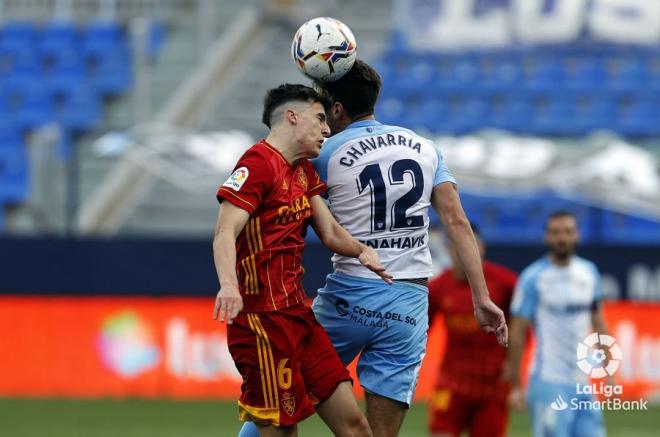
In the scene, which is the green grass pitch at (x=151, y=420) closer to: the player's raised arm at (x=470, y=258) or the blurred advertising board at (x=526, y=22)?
the player's raised arm at (x=470, y=258)

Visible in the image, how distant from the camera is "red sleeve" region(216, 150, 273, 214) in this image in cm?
683

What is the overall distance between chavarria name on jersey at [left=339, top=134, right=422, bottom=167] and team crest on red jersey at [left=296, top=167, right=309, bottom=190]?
0.79 feet

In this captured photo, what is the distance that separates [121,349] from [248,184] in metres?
11.4

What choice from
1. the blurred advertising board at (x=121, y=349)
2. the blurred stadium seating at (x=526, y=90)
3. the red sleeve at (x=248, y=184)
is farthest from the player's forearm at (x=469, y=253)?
the blurred stadium seating at (x=526, y=90)

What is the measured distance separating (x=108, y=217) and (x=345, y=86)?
1359 centimetres

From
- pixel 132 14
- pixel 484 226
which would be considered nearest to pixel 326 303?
pixel 484 226

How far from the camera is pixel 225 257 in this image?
6.66m

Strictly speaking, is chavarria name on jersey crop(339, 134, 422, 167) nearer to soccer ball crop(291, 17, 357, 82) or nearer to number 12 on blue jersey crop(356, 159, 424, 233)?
number 12 on blue jersey crop(356, 159, 424, 233)

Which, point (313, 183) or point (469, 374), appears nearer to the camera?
point (313, 183)

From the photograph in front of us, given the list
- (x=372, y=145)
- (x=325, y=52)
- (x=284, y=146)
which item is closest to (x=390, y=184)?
(x=372, y=145)

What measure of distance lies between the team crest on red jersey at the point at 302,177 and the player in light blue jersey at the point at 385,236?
22cm

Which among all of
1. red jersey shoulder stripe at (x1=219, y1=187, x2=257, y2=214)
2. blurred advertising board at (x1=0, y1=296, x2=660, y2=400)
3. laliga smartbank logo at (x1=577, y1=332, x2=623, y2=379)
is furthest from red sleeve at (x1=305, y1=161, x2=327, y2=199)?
blurred advertising board at (x1=0, y1=296, x2=660, y2=400)

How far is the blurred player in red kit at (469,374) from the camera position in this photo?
10805 millimetres

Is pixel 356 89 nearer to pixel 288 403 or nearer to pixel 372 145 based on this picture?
pixel 372 145
